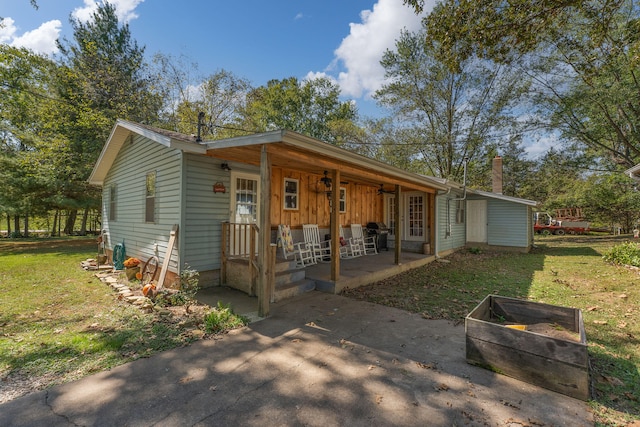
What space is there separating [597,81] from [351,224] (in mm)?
13679

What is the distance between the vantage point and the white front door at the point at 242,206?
6.24 metres

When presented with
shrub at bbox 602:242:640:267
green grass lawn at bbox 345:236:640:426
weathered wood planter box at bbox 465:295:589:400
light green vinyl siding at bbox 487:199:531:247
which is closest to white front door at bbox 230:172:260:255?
green grass lawn at bbox 345:236:640:426

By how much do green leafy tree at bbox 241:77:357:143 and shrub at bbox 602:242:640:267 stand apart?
18.2 meters

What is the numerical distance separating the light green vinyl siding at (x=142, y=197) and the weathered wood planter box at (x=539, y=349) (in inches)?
195

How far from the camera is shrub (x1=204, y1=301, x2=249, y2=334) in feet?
12.9

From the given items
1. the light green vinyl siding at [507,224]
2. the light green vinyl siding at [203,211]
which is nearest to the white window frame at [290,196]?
the light green vinyl siding at [203,211]

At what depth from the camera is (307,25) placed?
1286cm

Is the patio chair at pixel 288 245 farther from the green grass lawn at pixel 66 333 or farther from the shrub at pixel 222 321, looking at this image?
the green grass lawn at pixel 66 333

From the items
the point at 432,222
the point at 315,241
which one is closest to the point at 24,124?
the point at 315,241

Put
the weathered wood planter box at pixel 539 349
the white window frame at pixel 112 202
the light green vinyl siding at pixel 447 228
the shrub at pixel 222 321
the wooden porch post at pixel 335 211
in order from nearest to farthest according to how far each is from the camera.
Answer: the weathered wood planter box at pixel 539 349 → the shrub at pixel 222 321 → the wooden porch post at pixel 335 211 → the white window frame at pixel 112 202 → the light green vinyl siding at pixel 447 228

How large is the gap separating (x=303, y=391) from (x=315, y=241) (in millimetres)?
5811

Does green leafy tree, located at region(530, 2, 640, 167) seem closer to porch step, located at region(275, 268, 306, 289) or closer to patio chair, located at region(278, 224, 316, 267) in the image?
patio chair, located at region(278, 224, 316, 267)

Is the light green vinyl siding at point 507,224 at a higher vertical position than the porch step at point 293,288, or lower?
higher

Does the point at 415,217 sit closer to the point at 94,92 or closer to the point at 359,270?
the point at 359,270
